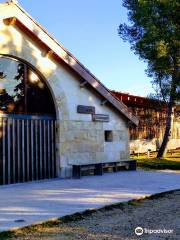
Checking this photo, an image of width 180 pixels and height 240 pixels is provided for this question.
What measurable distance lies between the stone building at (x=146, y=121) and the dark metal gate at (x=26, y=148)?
39.4 feet

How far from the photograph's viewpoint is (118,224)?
7992mm

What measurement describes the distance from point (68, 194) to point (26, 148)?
12.5 feet

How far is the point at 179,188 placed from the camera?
41.8 feet

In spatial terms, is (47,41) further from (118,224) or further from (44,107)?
(118,224)

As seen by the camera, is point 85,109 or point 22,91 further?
point 85,109

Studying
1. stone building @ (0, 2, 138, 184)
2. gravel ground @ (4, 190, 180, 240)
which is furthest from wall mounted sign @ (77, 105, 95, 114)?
gravel ground @ (4, 190, 180, 240)

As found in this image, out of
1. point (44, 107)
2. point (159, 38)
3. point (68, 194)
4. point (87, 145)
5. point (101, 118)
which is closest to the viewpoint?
point (68, 194)

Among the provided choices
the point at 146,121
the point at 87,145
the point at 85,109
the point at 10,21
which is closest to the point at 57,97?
the point at 85,109

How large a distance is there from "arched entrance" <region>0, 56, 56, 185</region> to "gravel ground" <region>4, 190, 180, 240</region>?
5504 mm

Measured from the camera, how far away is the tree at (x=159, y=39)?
2381 cm

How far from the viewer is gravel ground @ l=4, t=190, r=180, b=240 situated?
7062 millimetres

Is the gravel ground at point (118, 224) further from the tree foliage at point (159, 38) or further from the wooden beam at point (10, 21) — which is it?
the tree foliage at point (159, 38)

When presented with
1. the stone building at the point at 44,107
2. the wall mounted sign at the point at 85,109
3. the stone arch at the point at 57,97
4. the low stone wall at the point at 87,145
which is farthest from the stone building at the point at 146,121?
the stone arch at the point at 57,97

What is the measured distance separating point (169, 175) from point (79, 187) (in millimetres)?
4738
